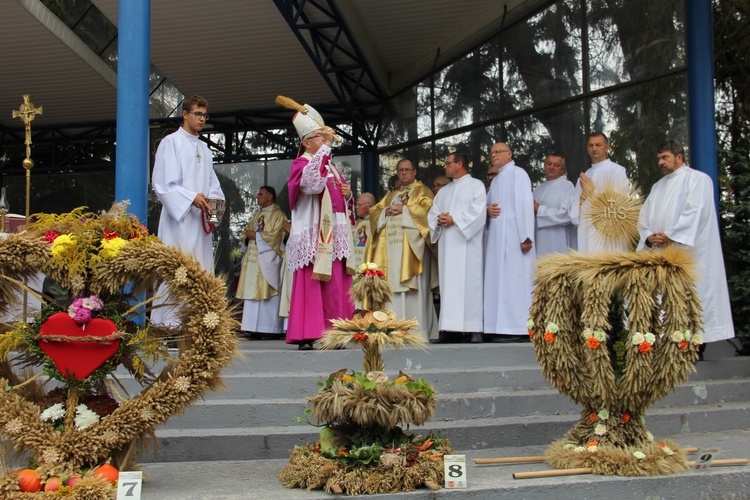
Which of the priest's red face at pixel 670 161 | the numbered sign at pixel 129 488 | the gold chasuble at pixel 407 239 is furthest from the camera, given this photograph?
the gold chasuble at pixel 407 239

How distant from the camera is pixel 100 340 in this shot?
4398 millimetres

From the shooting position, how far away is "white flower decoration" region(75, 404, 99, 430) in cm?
435

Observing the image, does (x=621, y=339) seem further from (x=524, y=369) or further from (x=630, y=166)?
(x=630, y=166)

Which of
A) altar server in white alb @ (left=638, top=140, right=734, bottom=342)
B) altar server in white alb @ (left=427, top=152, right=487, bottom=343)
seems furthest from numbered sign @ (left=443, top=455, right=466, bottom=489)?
altar server in white alb @ (left=427, top=152, right=487, bottom=343)

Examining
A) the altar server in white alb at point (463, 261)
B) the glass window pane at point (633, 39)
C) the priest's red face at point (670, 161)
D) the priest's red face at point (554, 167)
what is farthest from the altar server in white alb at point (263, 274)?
the priest's red face at point (670, 161)

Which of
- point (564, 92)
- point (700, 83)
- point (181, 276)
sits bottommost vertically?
point (181, 276)

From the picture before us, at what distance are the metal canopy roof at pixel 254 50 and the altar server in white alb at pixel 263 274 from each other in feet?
8.67

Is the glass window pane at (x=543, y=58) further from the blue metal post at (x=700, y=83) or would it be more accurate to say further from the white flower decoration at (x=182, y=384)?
the white flower decoration at (x=182, y=384)

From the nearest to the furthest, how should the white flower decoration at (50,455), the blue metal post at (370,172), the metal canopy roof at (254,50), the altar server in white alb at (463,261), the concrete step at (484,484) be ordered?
the white flower decoration at (50,455) < the concrete step at (484,484) < the altar server in white alb at (463,261) < the metal canopy roof at (254,50) < the blue metal post at (370,172)

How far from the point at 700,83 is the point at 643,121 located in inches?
39.4

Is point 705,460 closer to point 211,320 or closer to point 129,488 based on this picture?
point 211,320

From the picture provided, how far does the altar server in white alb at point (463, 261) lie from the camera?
855cm

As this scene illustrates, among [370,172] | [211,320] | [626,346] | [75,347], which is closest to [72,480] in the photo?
[75,347]

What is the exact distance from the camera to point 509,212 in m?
8.63
